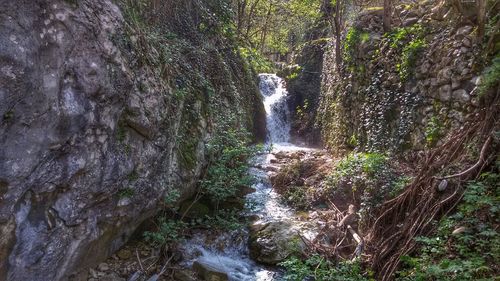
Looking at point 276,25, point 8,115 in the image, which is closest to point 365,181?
point 8,115

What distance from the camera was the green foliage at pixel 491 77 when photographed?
15.0 feet

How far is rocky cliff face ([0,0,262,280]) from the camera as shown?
3164 mm

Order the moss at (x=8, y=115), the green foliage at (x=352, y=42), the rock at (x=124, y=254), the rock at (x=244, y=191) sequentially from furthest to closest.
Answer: the green foliage at (x=352, y=42)
the rock at (x=244, y=191)
the rock at (x=124, y=254)
the moss at (x=8, y=115)

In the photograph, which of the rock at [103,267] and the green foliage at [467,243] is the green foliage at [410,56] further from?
the rock at [103,267]

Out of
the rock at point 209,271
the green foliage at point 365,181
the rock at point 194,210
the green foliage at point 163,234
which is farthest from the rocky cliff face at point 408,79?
the green foliage at point 163,234

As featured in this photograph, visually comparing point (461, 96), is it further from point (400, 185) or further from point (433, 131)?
point (400, 185)

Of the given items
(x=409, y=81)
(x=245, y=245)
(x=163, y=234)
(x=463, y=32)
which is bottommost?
(x=245, y=245)

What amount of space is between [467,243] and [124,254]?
13.9 ft

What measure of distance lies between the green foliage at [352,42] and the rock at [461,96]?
3.12 m

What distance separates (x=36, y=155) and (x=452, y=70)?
554cm

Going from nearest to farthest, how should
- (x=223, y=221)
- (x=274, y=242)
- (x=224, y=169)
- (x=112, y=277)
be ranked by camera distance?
(x=112, y=277), (x=274, y=242), (x=223, y=221), (x=224, y=169)

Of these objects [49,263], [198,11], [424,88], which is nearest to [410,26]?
[424,88]

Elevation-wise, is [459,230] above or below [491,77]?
below

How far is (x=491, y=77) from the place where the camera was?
4594 mm
